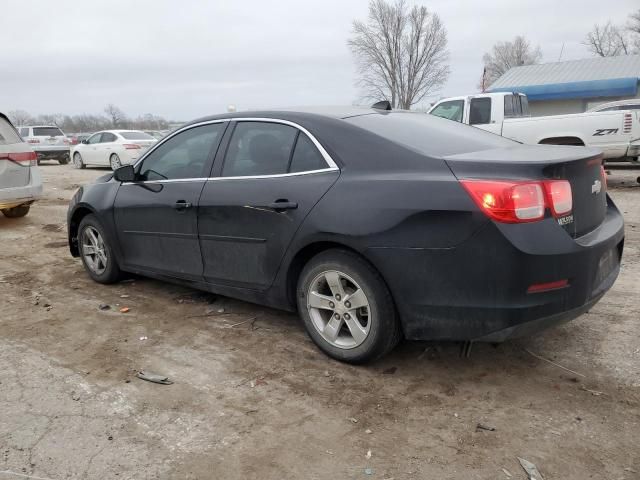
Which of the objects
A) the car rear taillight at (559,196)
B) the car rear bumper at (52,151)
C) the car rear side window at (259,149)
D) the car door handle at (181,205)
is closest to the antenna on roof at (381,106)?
the car rear side window at (259,149)

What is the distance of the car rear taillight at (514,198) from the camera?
2.75 m

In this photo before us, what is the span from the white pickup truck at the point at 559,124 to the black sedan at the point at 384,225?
25.2 feet

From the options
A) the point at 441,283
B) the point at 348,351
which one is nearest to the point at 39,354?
the point at 348,351

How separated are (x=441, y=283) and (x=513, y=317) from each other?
0.40 metres

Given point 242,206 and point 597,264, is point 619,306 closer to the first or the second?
point 597,264

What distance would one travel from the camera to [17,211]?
369 inches

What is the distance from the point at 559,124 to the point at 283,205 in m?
8.96

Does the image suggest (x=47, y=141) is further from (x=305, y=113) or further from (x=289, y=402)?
(x=289, y=402)

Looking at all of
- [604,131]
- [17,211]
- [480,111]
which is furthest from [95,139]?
[604,131]

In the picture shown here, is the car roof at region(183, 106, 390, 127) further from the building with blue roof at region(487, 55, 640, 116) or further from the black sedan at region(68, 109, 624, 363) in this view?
the building with blue roof at region(487, 55, 640, 116)

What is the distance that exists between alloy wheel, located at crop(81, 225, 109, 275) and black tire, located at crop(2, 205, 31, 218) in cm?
475

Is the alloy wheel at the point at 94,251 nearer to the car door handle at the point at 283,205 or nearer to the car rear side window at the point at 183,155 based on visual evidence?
the car rear side window at the point at 183,155

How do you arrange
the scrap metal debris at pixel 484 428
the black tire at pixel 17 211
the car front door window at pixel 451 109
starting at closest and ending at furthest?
the scrap metal debris at pixel 484 428 → the black tire at pixel 17 211 → the car front door window at pixel 451 109

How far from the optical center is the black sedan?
2.81 m
